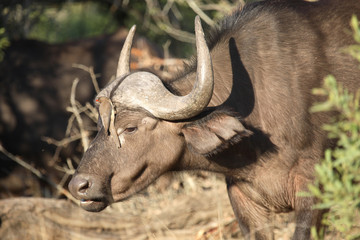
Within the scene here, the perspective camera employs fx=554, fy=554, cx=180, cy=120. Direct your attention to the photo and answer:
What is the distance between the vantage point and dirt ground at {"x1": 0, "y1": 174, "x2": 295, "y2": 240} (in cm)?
582

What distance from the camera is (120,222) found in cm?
601

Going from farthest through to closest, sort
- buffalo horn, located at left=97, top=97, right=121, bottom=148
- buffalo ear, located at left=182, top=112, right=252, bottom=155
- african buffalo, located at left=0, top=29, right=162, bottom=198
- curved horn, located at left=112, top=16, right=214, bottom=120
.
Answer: african buffalo, located at left=0, top=29, right=162, bottom=198 < buffalo horn, located at left=97, top=97, right=121, bottom=148 < buffalo ear, located at left=182, top=112, right=252, bottom=155 < curved horn, located at left=112, top=16, right=214, bottom=120

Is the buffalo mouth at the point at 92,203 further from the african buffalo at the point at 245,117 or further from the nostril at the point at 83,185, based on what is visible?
the nostril at the point at 83,185

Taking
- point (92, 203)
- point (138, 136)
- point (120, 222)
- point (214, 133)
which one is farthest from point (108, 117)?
point (120, 222)

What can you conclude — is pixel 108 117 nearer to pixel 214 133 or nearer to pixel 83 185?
pixel 83 185

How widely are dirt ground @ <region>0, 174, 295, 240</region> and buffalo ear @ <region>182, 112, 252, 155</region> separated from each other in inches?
64.3

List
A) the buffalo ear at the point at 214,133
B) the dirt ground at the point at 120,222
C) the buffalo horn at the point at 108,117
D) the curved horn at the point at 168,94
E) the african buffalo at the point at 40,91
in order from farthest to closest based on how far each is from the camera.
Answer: the african buffalo at the point at 40,91 < the dirt ground at the point at 120,222 < the buffalo horn at the point at 108,117 < the buffalo ear at the point at 214,133 < the curved horn at the point at 168,94

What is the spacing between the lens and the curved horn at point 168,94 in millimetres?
3883

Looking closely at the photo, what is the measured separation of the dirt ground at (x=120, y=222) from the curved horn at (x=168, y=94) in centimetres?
178

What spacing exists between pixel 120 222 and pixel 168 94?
7.69 feet

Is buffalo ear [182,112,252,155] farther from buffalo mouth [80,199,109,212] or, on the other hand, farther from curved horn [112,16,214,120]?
buffalo mouth [80,199,109,212]

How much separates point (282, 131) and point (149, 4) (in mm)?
6759

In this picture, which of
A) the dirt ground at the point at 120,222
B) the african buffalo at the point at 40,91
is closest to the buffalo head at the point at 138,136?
the dirt ground at the point at 120,222

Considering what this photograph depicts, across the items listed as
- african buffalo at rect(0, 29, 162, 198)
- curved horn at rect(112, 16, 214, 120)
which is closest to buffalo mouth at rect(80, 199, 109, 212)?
curved horn at rect(112, 16, 214, 120)
